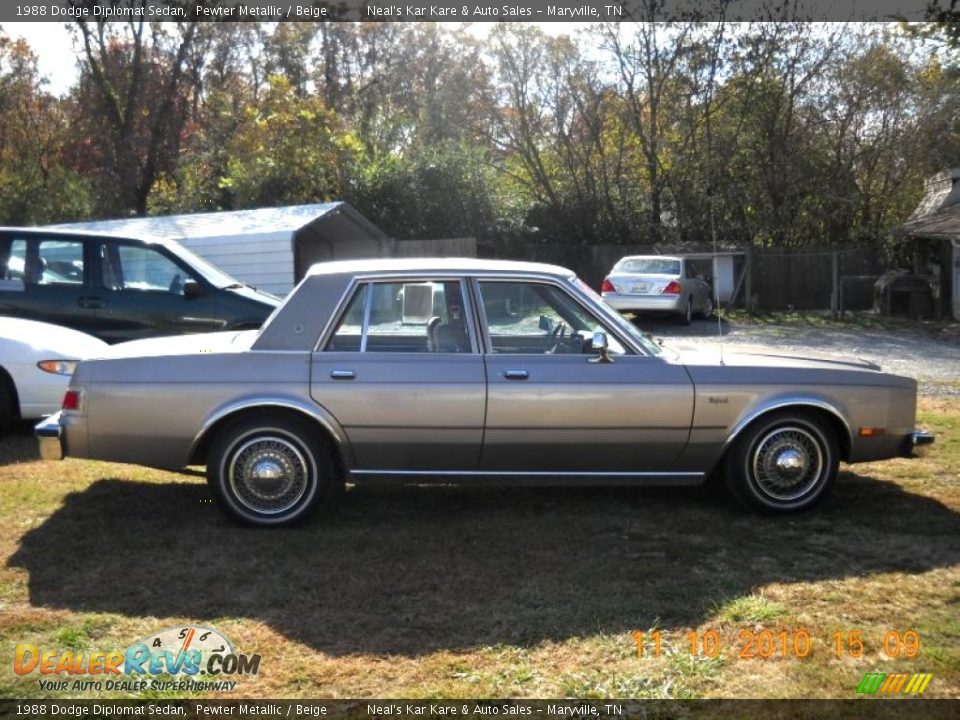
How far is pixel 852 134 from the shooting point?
27234mm

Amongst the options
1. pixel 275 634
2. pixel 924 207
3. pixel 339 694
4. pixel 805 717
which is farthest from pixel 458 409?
pixel 924 207

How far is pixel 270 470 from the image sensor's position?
5359 millimetres

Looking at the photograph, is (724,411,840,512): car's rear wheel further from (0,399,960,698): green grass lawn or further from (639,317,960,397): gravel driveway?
(639,317,960,397): gravel driveway

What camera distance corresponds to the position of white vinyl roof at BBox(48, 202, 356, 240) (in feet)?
49.2

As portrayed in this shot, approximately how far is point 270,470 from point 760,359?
3.01m

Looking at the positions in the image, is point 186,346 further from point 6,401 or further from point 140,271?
point 140,271

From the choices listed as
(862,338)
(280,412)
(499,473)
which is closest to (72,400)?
(280,412)

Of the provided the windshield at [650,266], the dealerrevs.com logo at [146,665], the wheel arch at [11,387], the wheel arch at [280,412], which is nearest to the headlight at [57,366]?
the wheel arch at [11,387]

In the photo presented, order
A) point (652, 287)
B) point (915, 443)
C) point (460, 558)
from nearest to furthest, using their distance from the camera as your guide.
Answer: point (460, 558)
point (915, 443)
point (652, 287)

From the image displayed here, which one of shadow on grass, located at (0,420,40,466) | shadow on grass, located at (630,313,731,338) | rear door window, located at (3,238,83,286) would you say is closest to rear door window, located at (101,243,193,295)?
rear door window, located at (3,238,83,286)

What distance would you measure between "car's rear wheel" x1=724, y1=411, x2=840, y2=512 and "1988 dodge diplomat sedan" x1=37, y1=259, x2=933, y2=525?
12 mm

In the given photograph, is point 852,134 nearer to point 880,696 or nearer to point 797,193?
point 797,193

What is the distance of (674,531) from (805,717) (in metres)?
2.07

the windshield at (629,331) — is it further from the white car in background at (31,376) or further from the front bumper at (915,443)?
the white car in background at (31,376)
